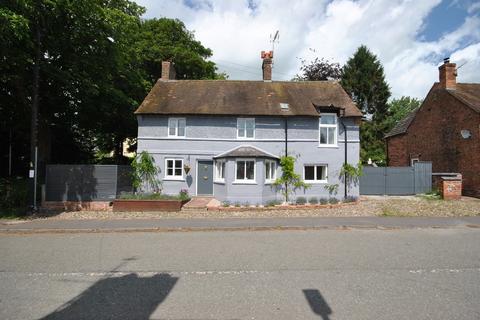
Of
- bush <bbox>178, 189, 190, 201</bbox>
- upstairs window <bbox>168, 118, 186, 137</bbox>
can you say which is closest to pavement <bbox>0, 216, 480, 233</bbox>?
bush <bbox>178, 189, 190, 201</bbox>

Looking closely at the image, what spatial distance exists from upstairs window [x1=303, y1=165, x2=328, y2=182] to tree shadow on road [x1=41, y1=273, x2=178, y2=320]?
15.8 meters

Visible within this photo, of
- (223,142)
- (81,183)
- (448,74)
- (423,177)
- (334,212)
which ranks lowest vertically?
(334,212)

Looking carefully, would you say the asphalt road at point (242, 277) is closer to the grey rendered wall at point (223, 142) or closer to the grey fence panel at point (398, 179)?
the grey rendered wall at point (223, 142)

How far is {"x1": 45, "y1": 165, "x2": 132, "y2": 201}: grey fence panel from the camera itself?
1798 centimetres

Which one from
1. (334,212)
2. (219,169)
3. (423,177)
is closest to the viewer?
(334,212)

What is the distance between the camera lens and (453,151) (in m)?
23.8

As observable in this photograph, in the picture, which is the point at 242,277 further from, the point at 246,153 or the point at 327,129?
the point at 327,129

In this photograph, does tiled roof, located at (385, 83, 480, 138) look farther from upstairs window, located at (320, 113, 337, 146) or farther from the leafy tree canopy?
the leafy tree canopy

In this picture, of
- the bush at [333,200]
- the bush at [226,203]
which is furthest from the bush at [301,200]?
the bush at [226,203]

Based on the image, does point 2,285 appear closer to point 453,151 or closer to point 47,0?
point 47,0

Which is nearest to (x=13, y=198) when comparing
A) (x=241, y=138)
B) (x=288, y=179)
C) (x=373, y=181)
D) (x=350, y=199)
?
(x=241, y=138)

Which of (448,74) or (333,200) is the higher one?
(448,74)

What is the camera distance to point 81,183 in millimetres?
18094

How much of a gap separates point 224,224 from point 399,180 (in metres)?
16.5
